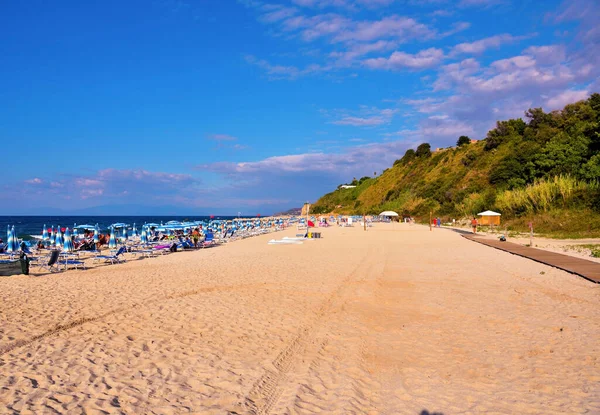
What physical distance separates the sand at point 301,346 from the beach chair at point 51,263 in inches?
92.3

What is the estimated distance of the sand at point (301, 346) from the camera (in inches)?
152

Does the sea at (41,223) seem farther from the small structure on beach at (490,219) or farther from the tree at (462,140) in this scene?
the tree at (462,140)

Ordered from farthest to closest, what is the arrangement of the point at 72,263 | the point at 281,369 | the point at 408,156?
1. the point at 408,156
2. the point at 72,263
3. the point at 281,369

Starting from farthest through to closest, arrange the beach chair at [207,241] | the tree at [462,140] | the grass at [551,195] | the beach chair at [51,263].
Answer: the tree at [462,140]
the grass at [551,195]
the beach chair at [207,241]
the beach chair at [51,263]

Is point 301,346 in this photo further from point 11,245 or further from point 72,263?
point 11,245

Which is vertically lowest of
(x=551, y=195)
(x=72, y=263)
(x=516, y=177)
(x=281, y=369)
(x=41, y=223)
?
(x=281, y=369)

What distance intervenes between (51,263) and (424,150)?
2845 inches

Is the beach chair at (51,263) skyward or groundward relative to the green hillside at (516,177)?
groundward

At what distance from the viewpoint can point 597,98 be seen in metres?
46.0

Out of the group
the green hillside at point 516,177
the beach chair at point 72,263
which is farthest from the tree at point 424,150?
the beach chair at point 72,263

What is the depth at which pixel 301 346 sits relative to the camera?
5.39m

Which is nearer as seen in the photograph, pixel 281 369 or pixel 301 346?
pixel 281 369

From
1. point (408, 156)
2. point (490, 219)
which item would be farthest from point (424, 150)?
point (490, 219)

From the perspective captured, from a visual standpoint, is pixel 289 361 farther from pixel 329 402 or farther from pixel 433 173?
pixel 433 173
